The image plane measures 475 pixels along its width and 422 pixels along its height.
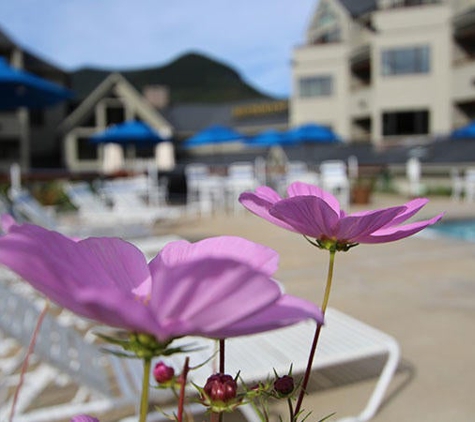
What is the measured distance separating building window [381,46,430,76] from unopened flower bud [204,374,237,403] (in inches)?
1207

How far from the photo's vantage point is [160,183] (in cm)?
1716

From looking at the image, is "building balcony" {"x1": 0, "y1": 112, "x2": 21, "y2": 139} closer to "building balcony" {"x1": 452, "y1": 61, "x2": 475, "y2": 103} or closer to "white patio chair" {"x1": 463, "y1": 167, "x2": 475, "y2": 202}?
"building balcony" {"x1": 452, "y1": 61, "x2": 475, "y2": 103}

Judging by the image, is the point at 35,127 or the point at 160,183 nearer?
the point at 160,183

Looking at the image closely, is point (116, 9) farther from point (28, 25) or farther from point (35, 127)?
point (35, 127)

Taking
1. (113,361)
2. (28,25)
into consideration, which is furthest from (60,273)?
(28,25)

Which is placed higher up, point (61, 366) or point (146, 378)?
point (146, 378)

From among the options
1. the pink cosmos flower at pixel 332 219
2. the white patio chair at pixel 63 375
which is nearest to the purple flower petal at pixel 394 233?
the pink cosmos flower at pixel 332 219

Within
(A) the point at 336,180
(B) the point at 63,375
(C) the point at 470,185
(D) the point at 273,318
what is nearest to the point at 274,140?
(A) the point at 336,180

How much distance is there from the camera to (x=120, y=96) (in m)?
35.3

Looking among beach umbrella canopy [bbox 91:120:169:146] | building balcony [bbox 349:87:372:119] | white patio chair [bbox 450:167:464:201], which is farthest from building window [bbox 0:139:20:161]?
white patio chair [bbox 450:167:464:201]

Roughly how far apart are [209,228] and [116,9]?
695 inches

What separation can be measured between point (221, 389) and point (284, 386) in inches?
3.7

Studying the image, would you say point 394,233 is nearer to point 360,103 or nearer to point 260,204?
point 260,204

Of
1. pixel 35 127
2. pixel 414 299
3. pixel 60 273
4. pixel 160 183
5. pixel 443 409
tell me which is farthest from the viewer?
pixel 35 127
